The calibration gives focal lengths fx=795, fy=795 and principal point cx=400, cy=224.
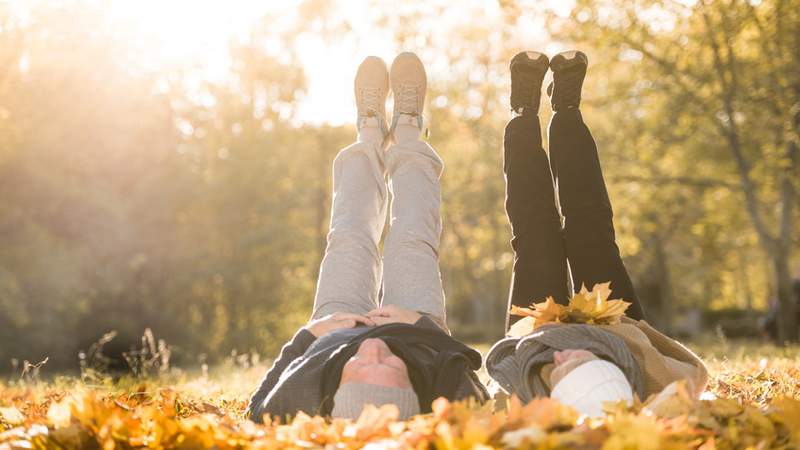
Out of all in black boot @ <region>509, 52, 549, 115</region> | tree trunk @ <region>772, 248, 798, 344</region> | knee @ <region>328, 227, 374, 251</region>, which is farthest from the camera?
tree trunk @ <region>772, 248, 798, 344</region>

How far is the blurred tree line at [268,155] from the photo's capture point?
11734mm

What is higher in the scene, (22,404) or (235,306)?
(22,404)

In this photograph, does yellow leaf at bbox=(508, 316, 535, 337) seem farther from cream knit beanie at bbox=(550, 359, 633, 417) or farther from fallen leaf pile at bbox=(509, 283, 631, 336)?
cream knit beanie at bbox=(550, 359, 633, 417)

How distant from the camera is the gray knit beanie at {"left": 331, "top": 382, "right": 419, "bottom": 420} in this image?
106 inches

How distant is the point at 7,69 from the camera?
1489 cm

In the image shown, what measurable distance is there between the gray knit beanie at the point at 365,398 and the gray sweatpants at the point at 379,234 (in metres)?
→ 0.98

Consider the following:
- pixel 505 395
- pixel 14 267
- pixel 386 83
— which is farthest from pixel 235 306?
pixel 505 395

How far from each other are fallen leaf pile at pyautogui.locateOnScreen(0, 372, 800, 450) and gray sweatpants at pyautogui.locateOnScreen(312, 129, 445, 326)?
145 centimetres

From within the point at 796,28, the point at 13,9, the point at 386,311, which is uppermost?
the point at 13,9

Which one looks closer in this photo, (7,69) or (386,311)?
(386,311)

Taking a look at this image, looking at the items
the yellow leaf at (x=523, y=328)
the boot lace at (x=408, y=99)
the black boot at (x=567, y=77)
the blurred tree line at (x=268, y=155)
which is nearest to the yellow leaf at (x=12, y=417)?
the yellow leaf at (x=523, y=328)

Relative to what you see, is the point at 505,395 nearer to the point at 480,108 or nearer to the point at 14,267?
the point at 14,267

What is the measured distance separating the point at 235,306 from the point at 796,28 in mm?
15019

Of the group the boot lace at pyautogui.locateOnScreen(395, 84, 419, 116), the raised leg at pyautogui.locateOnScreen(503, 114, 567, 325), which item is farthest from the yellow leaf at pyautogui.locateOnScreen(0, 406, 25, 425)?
the boot lace at pyautogui.locateOnScreen(395, 84, 419, 116)
